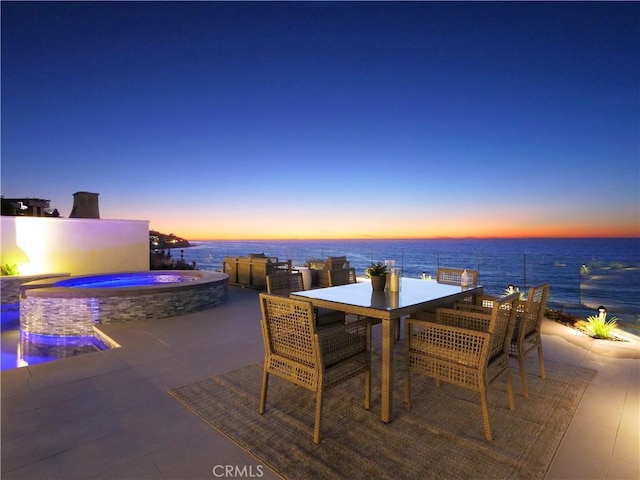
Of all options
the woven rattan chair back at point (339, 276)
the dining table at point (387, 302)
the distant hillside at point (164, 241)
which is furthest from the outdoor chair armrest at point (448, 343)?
the distant hillside at point (164, 241)

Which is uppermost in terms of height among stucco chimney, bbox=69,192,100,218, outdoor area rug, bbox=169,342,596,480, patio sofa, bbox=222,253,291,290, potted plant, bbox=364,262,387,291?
stucco chimney, bbox=69,192,100,218

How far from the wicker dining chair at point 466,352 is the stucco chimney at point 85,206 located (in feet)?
38.1

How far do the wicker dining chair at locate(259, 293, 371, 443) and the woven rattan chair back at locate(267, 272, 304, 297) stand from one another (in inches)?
46.5

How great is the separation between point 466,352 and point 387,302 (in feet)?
2.20

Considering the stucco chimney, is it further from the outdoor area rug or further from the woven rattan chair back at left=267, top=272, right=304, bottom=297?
the outdoor area rug

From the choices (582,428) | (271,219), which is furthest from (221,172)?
(582,428)

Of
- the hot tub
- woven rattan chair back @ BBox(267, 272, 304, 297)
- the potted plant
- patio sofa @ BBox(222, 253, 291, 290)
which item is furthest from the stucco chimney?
the potted plant

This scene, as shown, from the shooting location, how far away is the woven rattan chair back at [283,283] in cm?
360

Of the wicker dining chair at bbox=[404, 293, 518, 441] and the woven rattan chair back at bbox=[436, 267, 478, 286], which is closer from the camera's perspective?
the wicker dining chair at bbox=[404, 293, 518, 441]

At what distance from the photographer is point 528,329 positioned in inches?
114

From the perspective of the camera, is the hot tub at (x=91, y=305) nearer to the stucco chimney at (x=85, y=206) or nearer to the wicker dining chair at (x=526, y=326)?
the wicker dining chair at (x=526, y=326)

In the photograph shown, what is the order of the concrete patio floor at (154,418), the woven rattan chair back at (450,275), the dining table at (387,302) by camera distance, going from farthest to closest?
1. the woven rattan chair back at (450,275)
2. the dining table at (387,302)
3. the concrete patio floor at (154,418)

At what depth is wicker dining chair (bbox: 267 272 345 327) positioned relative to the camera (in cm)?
353

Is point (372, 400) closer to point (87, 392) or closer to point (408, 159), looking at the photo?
point (87, 392)
